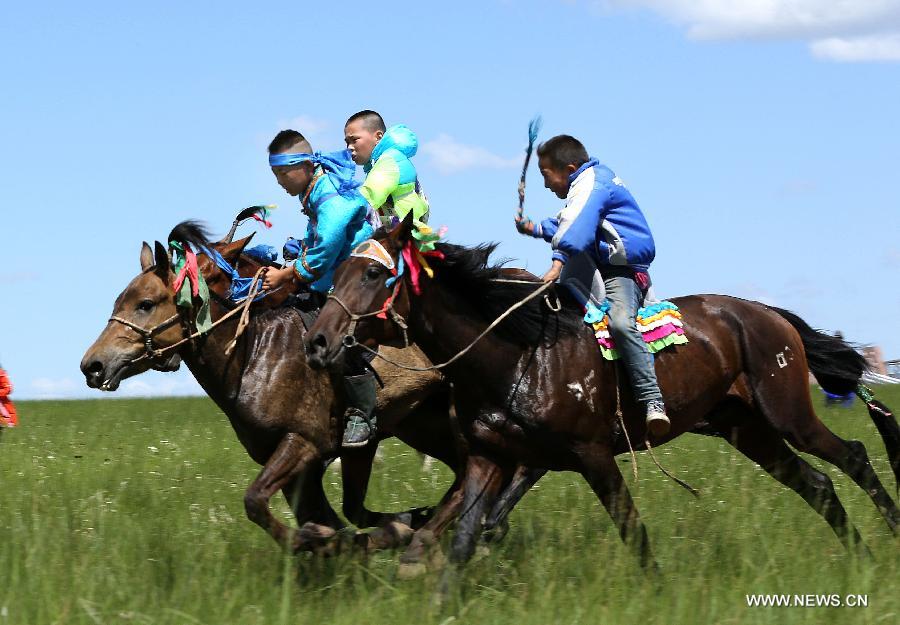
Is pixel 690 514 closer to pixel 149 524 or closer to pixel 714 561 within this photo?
pixel 714 561

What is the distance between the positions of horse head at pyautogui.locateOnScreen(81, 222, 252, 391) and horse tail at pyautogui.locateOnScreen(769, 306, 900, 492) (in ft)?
13.2

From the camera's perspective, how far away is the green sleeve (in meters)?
7.23

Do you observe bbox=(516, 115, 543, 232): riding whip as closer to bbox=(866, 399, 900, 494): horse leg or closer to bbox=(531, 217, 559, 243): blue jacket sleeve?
bbox=(531, 217, 559, 243): blue jacket sleeve

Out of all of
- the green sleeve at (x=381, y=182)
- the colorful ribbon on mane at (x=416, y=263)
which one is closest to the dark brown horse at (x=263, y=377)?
the green sleeve at (x=381, y=182)

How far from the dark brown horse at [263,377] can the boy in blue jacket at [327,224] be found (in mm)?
171

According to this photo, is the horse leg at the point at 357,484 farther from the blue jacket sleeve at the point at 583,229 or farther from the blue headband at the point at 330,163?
the blue jacket sleeve at the point at 583,229

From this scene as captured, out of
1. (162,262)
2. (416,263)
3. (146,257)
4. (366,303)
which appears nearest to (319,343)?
(366,303)

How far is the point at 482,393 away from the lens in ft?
21.8

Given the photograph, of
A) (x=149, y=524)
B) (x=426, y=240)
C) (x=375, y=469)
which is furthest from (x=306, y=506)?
(x=375, y=469)

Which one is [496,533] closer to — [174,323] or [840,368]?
[174,323]

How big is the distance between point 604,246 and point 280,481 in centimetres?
234

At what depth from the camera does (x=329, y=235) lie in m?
7.48

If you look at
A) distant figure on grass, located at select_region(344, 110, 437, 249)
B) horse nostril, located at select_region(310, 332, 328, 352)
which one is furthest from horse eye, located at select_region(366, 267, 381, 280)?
distant figure on grass, located at select_region(344, 110, 437, 249)

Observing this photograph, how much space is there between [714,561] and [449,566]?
1599mm
